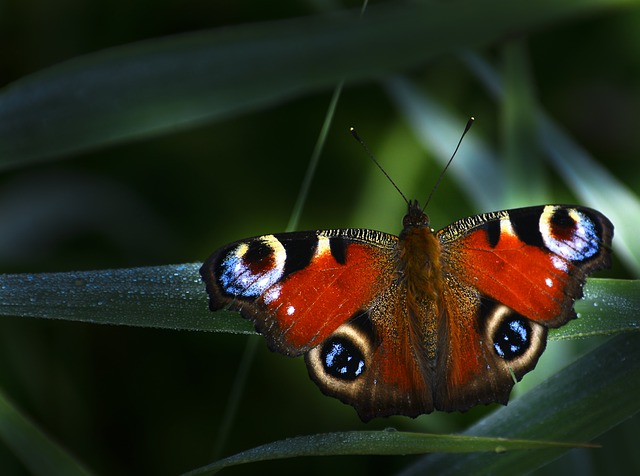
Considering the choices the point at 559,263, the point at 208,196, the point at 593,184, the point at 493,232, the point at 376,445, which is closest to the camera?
Answer: the point at 376,445

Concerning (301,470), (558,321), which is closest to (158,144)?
(301,470)

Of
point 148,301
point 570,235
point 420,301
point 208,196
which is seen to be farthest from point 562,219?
point 208,196

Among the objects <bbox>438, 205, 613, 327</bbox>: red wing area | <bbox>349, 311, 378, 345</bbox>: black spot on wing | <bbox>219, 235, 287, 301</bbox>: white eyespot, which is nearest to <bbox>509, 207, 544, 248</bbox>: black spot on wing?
<bbox>438, 205, 613, 327</bbox>: red wing area

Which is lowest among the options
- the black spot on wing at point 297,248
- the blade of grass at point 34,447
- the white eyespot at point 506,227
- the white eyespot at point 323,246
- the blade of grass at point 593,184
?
the blade of grass at point 593,184

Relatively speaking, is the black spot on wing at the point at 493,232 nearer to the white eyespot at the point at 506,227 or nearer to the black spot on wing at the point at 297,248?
the white eyespot at the point at 506,227

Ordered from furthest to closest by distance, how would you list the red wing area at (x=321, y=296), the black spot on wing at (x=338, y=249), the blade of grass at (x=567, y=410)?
the black spot on wing at (x=338, y=249) → the red wing area at (x=321, y=296) → the blade of grass at (x=567, y=410)

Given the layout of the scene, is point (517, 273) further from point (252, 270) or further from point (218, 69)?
point (218, 69)

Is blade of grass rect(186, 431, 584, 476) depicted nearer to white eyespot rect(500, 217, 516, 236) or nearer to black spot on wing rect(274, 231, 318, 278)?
black spot on wing rect(274, 231, 318, 278)

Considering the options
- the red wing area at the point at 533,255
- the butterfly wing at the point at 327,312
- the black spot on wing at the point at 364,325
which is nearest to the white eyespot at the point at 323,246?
the butterfly wing at the point at 327,312
